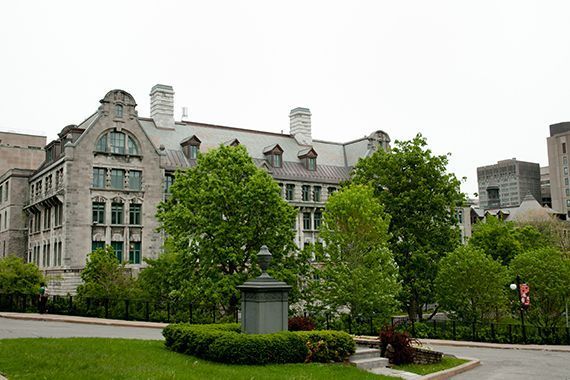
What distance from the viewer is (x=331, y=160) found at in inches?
2571

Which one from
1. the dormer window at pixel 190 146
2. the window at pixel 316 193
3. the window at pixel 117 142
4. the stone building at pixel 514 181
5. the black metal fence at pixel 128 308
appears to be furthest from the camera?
the stone building at pixel 514 181

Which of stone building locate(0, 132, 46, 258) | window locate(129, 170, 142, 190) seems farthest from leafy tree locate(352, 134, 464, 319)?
stone building locate(0, 132, 46, 258)

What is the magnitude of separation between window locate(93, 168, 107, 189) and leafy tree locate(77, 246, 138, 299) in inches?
396

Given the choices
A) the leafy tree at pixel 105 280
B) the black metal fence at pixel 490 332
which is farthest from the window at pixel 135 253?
the black metal fence at pixel 490 332

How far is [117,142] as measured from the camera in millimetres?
48906

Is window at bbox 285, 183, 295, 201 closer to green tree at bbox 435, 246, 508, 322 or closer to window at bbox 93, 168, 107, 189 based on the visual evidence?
window at bbox 93, 168, 107, 189

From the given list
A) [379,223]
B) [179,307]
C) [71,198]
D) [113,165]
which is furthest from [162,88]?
[379,223]

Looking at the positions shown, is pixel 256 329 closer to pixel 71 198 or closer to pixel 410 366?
pixel 410 366

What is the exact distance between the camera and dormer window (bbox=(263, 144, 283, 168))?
59156 millimetres

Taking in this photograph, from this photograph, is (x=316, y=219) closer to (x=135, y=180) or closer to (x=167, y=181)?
(x=167, y=181)

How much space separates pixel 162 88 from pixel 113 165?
11.9m

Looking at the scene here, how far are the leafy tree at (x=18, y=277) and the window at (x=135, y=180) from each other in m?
11.2

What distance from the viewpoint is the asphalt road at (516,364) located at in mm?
18953

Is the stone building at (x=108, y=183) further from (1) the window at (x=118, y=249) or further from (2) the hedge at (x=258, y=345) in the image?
(2) the hedge at (x=258, y=345)
